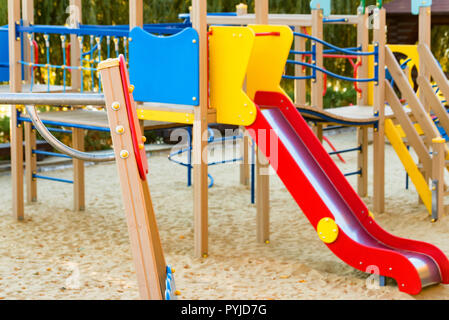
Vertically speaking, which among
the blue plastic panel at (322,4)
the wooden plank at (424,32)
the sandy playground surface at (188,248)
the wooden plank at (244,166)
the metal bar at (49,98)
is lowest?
the sandy playground surface at (188,248)

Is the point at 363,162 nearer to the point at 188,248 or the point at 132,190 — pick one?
the point at 188,248

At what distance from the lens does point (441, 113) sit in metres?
7.91

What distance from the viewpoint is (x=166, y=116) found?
6.28m

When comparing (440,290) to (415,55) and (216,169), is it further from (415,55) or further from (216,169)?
(216,169)

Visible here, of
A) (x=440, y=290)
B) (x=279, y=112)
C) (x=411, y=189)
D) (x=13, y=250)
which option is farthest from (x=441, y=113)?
(x=13, y=250)

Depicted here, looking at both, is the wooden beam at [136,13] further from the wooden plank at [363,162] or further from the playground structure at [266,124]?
the wooden plank at [363,162]

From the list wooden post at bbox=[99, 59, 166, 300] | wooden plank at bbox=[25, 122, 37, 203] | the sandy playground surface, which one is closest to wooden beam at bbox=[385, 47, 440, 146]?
the sandy playground surface

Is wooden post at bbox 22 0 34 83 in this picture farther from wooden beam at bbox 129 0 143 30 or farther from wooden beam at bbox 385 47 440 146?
wooden beam at bbox 385 47 440 146

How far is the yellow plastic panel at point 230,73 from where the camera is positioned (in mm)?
5777

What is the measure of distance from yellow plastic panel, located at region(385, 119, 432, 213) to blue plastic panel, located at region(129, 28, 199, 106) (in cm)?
264

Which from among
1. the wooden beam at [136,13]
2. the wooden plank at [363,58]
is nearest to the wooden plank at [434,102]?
the wooden plank at [363,58]

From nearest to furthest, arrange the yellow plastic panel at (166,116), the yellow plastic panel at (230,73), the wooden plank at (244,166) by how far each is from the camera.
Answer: the yellow plastic panel at (230,73) < the yellow plastic panel at (166,116) < the wooden plank at (244,166)

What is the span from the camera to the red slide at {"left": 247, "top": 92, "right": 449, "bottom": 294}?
520 centimetres

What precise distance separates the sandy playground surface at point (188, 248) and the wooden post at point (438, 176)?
0.46 feet
